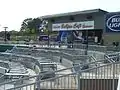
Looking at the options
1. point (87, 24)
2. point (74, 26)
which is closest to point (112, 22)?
point (87, 24)

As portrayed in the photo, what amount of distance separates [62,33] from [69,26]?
2886mm

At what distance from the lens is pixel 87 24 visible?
47344 millimetres

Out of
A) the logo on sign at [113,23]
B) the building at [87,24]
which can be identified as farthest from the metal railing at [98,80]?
the building at [87,24]

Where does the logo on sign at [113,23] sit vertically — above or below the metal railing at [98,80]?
above

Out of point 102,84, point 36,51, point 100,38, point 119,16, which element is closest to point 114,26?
point 119,16

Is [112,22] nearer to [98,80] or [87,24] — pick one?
[87,24]

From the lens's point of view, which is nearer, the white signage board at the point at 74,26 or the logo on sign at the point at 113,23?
the logo on sign at the point at 113,23

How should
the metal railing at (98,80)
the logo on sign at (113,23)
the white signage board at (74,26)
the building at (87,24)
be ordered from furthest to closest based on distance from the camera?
the white signage board at (74,26) < the building at (87,24) < the logo on sign at (113,23) < the metal railing at (98,80)

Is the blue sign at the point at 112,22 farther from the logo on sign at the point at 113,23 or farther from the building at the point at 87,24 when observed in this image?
the building at the point at 87,24

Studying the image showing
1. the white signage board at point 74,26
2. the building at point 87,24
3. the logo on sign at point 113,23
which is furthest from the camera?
the white signage board at point 74,26

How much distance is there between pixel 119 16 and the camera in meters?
38.8

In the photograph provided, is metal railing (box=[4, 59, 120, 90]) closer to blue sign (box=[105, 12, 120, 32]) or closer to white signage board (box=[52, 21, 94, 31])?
blue sign (box=[105, 12, 120, 32])

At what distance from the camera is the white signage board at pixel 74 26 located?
4701cm

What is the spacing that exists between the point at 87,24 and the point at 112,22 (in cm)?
821
